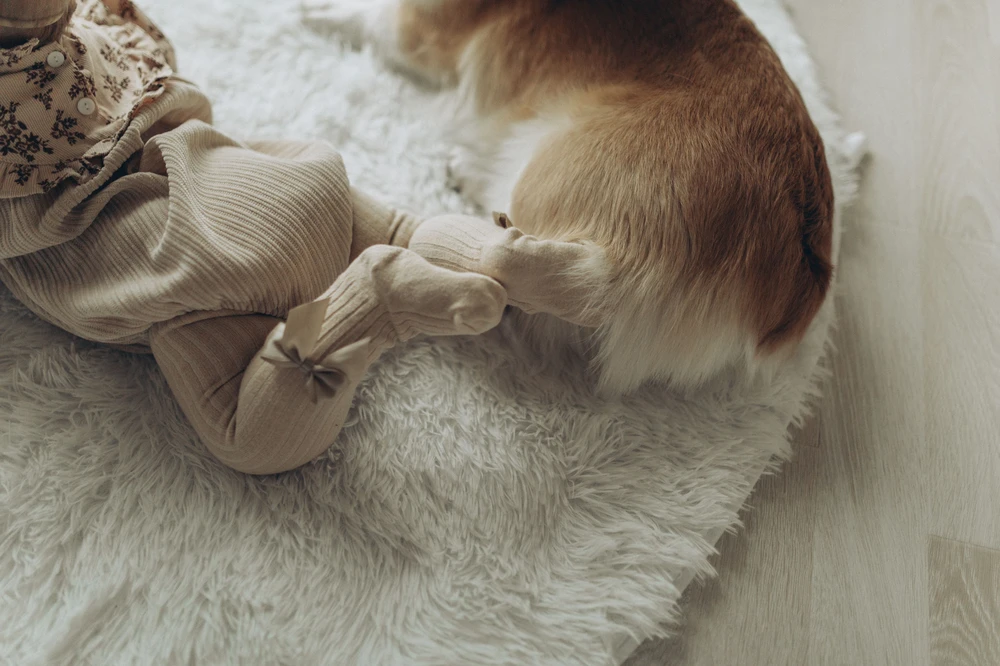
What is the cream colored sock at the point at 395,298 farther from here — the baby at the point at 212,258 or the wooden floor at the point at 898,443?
the wooden floor at the point at 898,443

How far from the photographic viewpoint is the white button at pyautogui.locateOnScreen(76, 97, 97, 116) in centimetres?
83

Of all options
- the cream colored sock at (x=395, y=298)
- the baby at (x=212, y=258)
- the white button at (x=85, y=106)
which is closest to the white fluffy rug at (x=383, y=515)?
the baby at (x=212, y=258)

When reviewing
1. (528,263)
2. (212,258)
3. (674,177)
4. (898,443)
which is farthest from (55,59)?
(898,443)

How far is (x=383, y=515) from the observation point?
0.92 m

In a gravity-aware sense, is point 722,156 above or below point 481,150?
above

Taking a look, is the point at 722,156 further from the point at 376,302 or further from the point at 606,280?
the point at 376,302

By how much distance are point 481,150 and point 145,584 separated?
→ 816 millimetres

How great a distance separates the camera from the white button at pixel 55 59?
79 centimetres

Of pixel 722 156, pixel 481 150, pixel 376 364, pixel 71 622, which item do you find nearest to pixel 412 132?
pixel 481 150

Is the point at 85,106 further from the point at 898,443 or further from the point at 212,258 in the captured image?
the point at 898,443

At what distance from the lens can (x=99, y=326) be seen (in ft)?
2.89

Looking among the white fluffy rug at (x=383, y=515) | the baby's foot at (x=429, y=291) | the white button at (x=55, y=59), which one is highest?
the white button at (x=55, y=59)

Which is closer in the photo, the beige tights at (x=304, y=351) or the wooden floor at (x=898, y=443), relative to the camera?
the beige tights at (x=304, y=351)

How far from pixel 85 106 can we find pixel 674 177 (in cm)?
71
